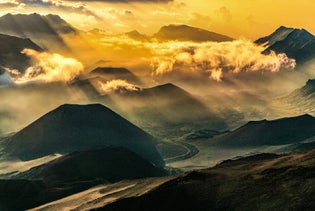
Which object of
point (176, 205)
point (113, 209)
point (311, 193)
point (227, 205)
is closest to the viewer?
point (311, 193)

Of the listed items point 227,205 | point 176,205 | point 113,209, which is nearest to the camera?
point 227,205

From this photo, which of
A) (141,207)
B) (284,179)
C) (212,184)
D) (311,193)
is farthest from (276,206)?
(141,207)

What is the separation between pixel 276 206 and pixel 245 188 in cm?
2277

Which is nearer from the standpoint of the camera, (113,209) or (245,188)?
(245,188)

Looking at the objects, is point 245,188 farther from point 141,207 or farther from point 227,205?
point 141,207

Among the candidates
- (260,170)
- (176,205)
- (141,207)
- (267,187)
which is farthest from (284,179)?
(141,207)

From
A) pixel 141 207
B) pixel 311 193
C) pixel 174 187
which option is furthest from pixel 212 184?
pixel 311 193

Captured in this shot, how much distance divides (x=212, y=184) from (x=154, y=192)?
62.7 ft

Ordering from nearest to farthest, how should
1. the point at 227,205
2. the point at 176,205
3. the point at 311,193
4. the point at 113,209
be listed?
1. the point at 311,193
2. the point at 227,205
3. the point at 176,205
4. the point at 113,209

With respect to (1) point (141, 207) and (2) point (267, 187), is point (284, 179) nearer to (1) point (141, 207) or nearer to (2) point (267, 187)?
(2) point (267, 187)

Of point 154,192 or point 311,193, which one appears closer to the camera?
point 311,193

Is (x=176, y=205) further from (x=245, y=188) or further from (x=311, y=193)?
(x=311, y=193)

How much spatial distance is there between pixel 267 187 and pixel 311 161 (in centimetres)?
2195

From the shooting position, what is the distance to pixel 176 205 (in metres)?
185
